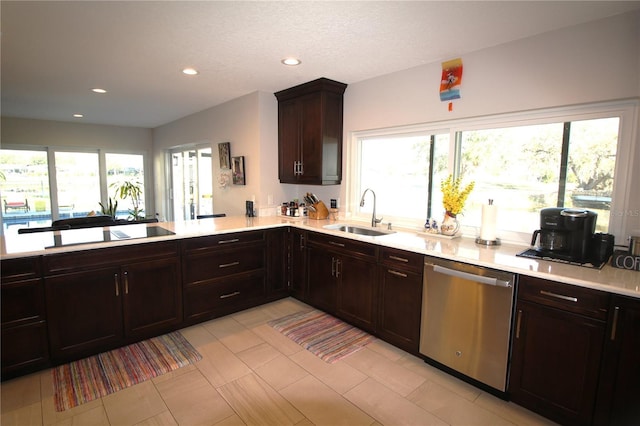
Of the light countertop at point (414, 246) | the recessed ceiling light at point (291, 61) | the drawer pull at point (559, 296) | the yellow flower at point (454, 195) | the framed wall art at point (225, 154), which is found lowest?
the drawer pull at point (559, 296)

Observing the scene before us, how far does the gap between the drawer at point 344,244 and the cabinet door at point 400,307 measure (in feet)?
0.65

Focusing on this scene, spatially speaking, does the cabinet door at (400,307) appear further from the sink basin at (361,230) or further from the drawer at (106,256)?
the drawer at (106,256)

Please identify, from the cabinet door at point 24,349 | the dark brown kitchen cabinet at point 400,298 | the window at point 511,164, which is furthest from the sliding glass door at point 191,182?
the dark brown kitchen cabinet at point 400,298

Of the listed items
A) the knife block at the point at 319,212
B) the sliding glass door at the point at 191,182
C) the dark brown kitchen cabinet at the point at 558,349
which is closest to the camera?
the dark brown kitchen cabinet at the point at 558,349

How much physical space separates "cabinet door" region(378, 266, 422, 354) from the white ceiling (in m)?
1.85

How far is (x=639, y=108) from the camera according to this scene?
2.10 m

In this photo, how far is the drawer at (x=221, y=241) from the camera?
301 centimetres

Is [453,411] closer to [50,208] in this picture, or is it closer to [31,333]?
[31,333]

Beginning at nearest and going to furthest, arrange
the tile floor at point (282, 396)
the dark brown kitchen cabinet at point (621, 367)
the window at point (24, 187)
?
1. the dark brown kitchen cabinet at point (621, 367)
2. the tile floor at point (282, 396)
3. the window at point (24, 187)

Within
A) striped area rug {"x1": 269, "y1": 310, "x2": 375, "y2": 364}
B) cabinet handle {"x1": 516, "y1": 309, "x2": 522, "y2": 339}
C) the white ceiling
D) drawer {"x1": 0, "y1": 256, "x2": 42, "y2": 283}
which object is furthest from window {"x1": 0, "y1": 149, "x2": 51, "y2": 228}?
cabinet handle {"x1": 516, "y1": 309, "x2": 522, "y2": 339}

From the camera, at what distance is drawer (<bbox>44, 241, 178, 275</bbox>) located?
2346 millimetres

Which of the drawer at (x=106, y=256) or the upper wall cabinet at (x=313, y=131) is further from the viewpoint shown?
the upper wall cabinet at (x=313, y=131)

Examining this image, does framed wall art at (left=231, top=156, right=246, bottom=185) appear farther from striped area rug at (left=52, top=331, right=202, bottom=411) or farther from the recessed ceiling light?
striped area rug at (left=52, top=331, right=202, bottom=411)

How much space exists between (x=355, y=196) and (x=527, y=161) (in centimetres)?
181
